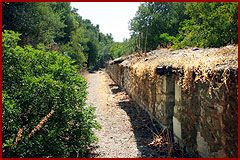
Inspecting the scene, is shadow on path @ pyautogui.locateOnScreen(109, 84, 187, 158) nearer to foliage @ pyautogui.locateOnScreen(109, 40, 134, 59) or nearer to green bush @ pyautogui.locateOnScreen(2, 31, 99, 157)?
green bush @ pyautogui.locateOnScreen(2, 31, 99, 157)

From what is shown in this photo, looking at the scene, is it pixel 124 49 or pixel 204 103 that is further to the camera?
pixel 124 49

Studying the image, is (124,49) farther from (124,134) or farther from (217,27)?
(124,134)

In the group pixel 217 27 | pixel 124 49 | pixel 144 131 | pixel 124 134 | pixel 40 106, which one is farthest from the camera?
pixel 124 49

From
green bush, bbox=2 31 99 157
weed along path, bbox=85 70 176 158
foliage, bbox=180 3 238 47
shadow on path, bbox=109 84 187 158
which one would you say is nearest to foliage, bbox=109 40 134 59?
foliage, bbox=180 3 238 47

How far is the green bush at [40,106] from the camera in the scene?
534cm

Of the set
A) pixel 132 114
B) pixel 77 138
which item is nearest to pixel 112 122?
pixel 132 114

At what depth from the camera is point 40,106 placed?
5.79m

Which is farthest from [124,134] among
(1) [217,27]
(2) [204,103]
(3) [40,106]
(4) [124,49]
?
(4) [124,49]

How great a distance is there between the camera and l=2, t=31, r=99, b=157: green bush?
5.34 metres

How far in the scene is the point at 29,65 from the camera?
6.00 meters

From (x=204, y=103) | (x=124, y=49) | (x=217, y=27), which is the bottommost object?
(x=204, y=103)

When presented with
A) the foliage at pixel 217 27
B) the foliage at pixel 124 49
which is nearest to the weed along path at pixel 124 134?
the foliage at pixel 217 27

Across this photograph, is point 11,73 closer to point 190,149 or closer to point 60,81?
point 60,81

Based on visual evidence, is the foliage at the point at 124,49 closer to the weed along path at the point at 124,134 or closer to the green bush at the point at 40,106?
the weed along path at the point at 124,134
